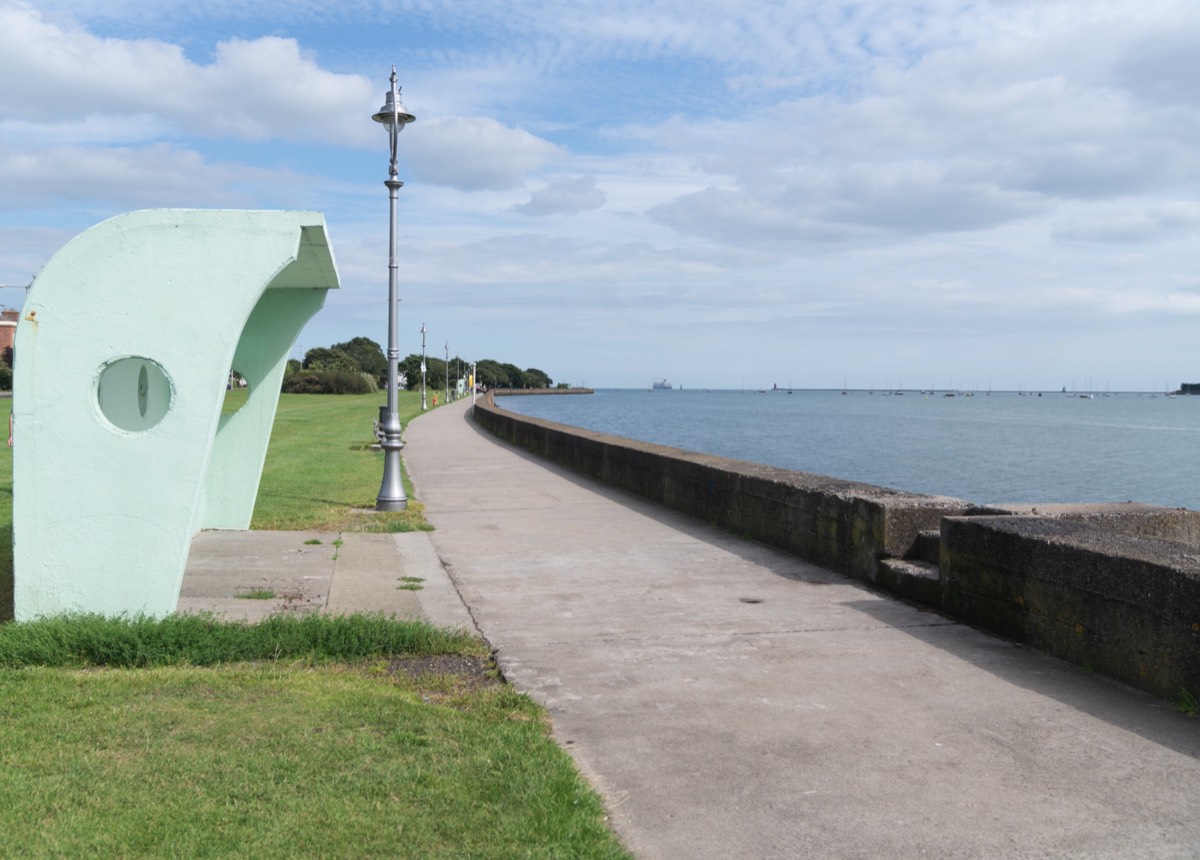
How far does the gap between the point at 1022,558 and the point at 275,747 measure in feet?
14.6

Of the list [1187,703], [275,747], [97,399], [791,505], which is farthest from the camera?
[791,505]

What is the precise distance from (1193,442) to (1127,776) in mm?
73404

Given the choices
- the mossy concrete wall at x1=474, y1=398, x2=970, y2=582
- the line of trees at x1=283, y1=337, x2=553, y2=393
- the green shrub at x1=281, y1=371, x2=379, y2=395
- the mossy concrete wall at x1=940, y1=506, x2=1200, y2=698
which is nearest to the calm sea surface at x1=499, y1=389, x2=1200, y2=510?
the mossy concrete wall at x1=474, y1=398, x2=970, y2=582

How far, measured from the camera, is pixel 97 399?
641 cm

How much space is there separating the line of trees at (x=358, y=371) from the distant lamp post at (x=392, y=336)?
192 feet

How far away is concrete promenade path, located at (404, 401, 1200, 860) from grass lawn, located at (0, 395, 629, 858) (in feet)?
1.07

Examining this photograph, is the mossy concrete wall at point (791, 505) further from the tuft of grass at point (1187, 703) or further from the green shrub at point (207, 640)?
the green shrub at point (207, 640)

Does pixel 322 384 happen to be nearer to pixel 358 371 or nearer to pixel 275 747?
pixel 358 371

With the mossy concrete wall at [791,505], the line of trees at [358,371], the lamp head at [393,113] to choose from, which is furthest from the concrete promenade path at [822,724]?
the line of trees at [358,371]

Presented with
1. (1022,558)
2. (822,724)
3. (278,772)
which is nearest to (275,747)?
(278,772)

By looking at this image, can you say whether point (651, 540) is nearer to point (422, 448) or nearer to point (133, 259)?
point (133, 259)

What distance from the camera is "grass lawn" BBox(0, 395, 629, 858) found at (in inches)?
139

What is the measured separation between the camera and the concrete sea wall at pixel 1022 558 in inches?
211

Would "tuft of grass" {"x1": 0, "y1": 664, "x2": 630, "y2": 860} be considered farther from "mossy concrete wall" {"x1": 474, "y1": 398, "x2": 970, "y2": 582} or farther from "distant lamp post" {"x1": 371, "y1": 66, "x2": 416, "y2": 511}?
"distant lamp post" {"x1": 371, "y1": 66, "x2": 416, "y2": 511}
